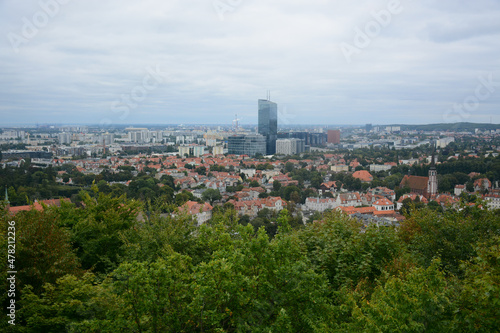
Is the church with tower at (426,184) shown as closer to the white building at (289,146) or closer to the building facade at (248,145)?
the white building at (289,146)

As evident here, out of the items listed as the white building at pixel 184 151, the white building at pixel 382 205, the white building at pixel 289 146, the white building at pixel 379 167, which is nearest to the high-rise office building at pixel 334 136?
the white building at pixel 289 146

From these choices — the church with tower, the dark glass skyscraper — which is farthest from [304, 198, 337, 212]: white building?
the dark glass skyscraper

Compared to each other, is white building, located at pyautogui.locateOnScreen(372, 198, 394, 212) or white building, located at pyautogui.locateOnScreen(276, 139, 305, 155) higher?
white building, located at pyautogui.locateOnScreen(276, 139, 305, 155)

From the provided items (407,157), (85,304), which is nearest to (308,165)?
(407,157)

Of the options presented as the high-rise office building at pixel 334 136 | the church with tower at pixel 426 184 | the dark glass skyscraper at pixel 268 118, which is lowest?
the church with tower at pixel 426 184

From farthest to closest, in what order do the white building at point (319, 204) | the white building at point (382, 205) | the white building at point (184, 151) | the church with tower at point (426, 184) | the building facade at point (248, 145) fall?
the white building at point (184, 151), the building facade at point (248, 145), the church with tower at point (426, 184), the white building at point (319, 204), the white building at point (382, 205)

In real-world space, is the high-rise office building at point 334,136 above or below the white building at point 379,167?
above

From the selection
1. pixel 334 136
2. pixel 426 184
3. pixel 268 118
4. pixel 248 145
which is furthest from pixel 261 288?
pixel 334 136

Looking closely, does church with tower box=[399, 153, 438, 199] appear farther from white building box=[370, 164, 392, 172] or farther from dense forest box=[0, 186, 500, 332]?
dense forest box=[0, 186, 500, 332]

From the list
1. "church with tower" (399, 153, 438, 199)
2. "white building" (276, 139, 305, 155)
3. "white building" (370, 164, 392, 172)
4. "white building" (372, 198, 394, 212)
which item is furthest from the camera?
"white building" (276, 139, 305, 155)
